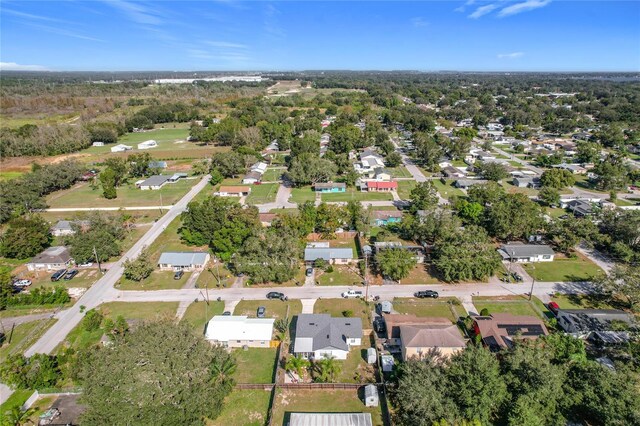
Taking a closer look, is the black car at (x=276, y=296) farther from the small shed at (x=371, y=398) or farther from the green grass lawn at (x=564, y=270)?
the green grass lawn at (x=564, y=270)

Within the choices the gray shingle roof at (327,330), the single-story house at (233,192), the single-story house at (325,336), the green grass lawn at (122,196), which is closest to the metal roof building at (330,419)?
the single-story house at (325,336)

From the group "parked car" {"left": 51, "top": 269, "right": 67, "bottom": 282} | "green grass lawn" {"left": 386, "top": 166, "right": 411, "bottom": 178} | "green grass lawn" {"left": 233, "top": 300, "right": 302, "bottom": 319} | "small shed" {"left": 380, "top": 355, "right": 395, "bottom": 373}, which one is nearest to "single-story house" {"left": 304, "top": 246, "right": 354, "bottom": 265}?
"green grass lawn" {"left": 233, "top": 300, "right": 302, "bottom": 319}

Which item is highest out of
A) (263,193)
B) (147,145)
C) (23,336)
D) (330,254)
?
(147,145)

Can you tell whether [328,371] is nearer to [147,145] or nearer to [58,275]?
[58,275]

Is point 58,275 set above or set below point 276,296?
above

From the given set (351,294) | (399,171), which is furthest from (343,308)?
(399,171)

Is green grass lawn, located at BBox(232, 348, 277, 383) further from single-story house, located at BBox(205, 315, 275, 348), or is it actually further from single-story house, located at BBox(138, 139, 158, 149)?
single-story house, located at BBox(138, 139, 158, 149)
